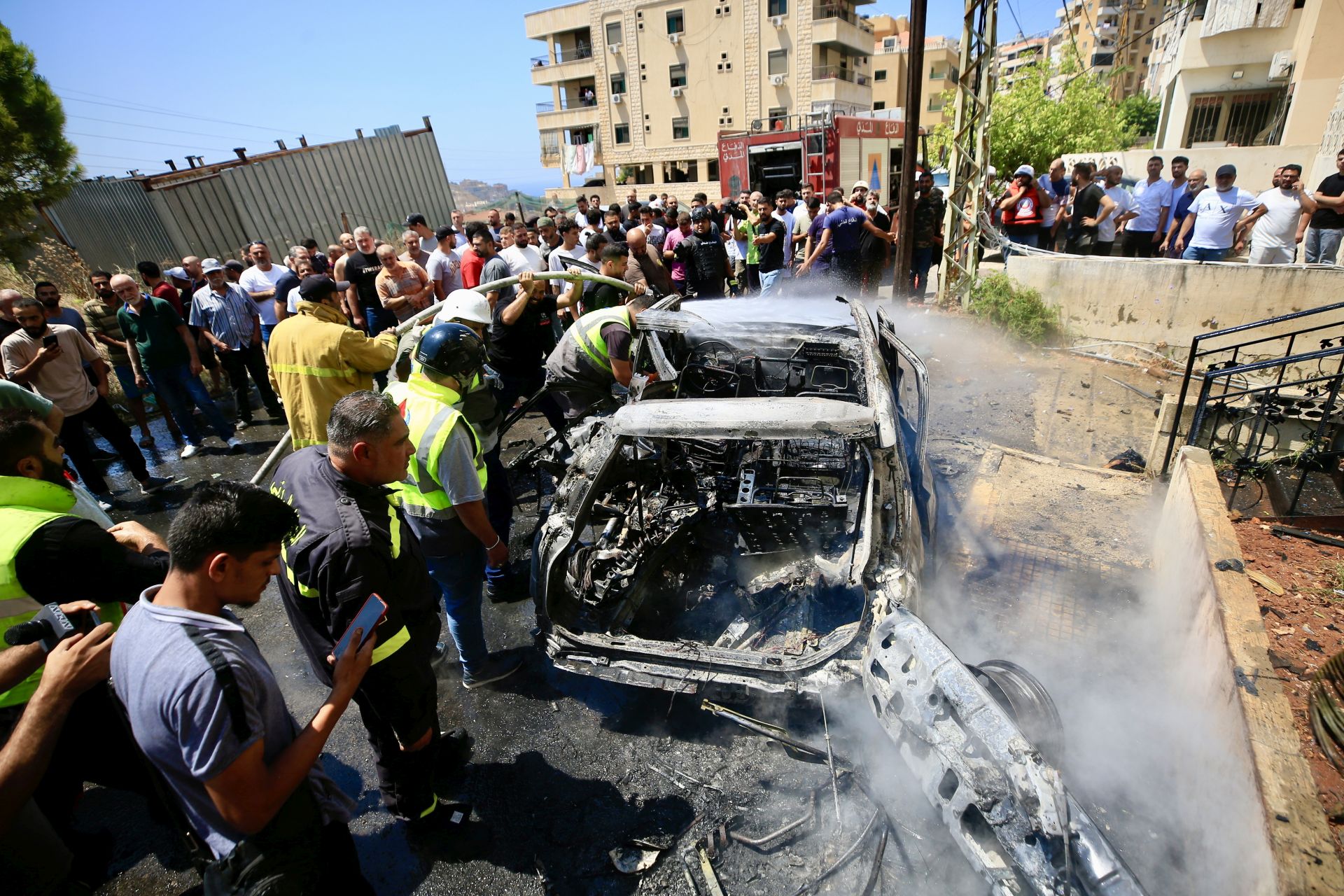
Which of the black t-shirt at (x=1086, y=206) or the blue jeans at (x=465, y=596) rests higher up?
the black t-shirt at (x=1086, y=206)

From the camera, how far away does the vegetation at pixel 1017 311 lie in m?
8.34

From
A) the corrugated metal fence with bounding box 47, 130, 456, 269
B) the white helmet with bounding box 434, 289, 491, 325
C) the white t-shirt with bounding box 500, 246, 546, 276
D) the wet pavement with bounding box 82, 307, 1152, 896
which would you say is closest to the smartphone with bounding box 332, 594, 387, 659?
the wet pavement with bounding box 82, 307, 1152, 896

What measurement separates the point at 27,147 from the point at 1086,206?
60.2ft

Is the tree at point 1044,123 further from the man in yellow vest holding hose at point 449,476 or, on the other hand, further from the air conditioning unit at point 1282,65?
the man in yellow vest holding hose at point 449,476

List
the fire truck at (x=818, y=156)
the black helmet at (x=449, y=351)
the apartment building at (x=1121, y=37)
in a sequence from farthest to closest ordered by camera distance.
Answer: the apartment building at (x=1121, y=37) → the fire truck at (x=818, y=156) → the black helmet at (x=449, y=351)

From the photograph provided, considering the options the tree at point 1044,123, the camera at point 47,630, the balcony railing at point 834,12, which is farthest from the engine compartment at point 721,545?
the balcony railing at point 834,12

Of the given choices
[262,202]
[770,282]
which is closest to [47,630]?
[770,282]

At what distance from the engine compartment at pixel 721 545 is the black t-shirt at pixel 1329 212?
23.4 ft

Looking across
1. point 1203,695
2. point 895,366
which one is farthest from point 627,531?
point 1203,695

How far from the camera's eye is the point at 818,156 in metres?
16.3

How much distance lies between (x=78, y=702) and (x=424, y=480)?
147 cm

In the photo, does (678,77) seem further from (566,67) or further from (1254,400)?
(1254,400)

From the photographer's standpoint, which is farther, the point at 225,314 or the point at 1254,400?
the point at 225,314

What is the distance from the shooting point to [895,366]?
437 cm
